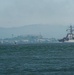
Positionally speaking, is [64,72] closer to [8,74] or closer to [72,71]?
[72,71]

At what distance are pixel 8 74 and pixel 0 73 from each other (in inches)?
53.2

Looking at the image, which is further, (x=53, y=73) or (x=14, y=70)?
(x=14, y=70)

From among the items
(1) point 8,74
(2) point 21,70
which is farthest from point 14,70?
(1) point 8,74

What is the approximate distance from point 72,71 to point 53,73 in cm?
297

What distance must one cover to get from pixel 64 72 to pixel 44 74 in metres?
3.02

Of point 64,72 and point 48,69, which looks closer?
point 64,72

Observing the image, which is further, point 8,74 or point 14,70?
point 14,70

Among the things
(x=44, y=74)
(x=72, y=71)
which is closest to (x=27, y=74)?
(x=44, y=74)

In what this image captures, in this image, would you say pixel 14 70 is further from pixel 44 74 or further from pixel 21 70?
pixel 44 74

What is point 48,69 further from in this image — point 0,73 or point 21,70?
point 0,73

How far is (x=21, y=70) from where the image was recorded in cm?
5716

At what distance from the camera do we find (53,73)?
5334 cm

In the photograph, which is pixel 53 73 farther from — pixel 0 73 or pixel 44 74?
pixel 0 73

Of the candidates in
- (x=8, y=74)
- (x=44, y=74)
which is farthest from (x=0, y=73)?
(x=44, y=74)
